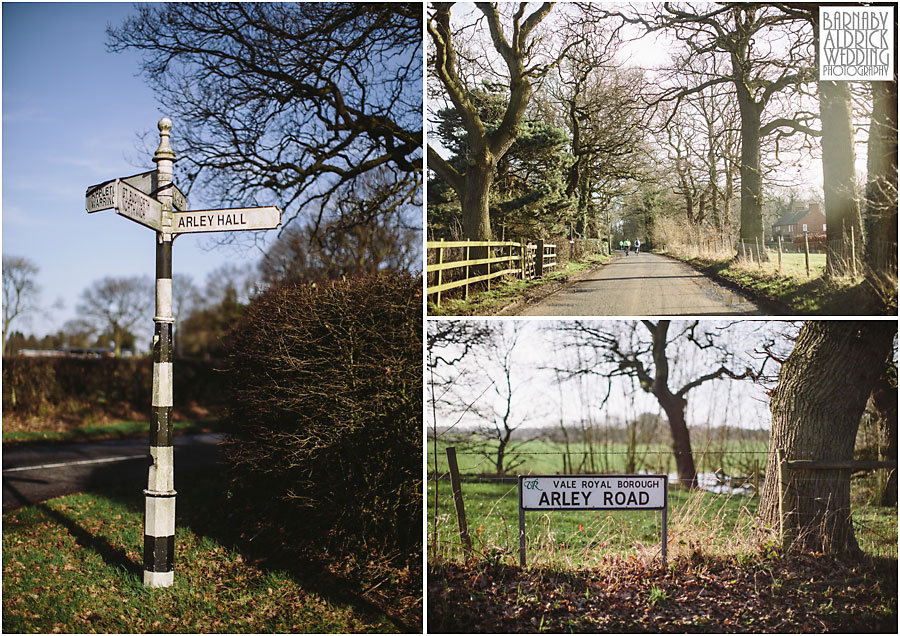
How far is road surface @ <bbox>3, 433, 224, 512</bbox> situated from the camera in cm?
945

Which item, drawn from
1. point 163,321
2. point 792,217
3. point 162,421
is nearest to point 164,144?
point 163,321

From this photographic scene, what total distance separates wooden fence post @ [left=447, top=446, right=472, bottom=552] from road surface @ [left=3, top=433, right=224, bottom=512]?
131 inches

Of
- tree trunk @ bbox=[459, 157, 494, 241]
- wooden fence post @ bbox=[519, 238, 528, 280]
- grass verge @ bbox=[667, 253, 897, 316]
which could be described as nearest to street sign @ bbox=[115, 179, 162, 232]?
tree trunk @ bbox=[459, 157, 494, 241]

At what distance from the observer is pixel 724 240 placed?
5559 mm

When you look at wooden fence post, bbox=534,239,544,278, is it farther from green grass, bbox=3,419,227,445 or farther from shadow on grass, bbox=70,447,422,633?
green grass, bbox=3,419,227,445

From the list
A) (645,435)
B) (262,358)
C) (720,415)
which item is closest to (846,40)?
(720,415)

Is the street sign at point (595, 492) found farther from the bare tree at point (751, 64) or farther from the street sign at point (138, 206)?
the street sign at point (138, 206)

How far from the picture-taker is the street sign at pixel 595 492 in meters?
5.34

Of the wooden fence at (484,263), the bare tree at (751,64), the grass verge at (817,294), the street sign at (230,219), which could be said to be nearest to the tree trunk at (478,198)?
the wooden fence at (484,263)

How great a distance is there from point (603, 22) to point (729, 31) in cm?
92

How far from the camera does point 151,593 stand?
537 centimetres

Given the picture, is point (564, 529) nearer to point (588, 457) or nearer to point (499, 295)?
point (588, 457)

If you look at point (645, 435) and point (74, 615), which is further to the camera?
point (645, 435)

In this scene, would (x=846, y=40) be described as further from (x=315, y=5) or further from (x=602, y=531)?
(x=315, y=5)
